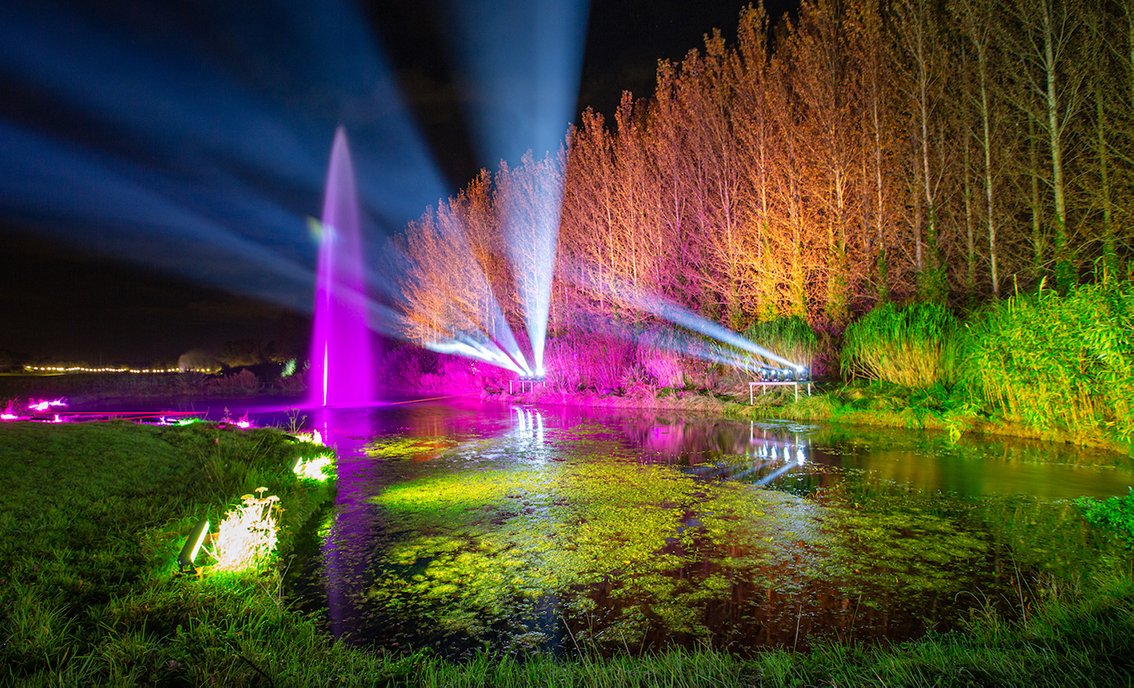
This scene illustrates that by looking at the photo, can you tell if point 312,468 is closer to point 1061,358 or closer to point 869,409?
point 1061,358

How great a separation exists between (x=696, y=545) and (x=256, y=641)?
137 inches

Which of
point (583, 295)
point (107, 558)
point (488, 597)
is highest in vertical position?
point (583, 295)

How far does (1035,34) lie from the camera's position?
15703mm

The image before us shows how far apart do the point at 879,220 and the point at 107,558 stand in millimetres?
19288

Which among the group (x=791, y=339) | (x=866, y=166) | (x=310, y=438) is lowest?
(x=310, y=438)

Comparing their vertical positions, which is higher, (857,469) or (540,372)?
(540,372)

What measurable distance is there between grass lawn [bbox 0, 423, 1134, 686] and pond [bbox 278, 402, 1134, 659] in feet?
1.09

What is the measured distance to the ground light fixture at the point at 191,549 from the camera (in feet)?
12.9

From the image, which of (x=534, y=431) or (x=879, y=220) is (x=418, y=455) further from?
(x=879, y=220)

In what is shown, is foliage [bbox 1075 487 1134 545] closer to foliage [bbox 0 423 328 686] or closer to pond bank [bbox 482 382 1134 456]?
pond bank [bbox 482 382 1134 456]

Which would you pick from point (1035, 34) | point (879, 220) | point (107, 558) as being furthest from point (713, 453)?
point (1035, 34)

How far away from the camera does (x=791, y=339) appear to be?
1641 cm

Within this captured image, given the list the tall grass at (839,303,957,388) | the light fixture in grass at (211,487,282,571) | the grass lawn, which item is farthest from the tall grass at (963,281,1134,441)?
the light fixture in grass at (211,487,282,571)

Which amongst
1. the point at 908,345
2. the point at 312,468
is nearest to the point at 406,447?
the point at 312,468
